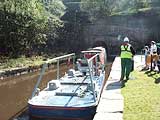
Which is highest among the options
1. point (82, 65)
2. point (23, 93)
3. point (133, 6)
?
point (133, 6)

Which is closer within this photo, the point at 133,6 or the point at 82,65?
the point at 82,65

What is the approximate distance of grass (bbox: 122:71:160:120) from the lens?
9914mm

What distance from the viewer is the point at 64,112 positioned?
37.4 feet

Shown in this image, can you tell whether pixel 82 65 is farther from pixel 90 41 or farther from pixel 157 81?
pixel 90 41

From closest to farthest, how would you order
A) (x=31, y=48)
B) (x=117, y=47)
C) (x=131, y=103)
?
1. (x=131, y=103)
2. (x=31, y=48)
3. (x=117, y=47)

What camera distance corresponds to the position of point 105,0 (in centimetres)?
4306

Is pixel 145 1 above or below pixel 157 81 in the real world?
above

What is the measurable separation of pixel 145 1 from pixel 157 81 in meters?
31.6

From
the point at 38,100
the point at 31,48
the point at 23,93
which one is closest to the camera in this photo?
the point at 38,100

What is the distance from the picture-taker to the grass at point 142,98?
32.5ft

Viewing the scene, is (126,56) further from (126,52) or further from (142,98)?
(142,98)

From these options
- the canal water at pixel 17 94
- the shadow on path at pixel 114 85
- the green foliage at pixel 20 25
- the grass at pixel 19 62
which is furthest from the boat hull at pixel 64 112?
the green foliage at pixel 20 25

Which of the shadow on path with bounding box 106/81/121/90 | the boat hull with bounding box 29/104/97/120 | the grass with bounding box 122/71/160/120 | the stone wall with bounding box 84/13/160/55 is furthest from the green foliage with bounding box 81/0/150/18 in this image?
the boat hull with bounding box 29/104/97/120

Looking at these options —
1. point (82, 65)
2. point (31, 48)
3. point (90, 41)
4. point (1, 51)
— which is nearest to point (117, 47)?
point (90, 41)
